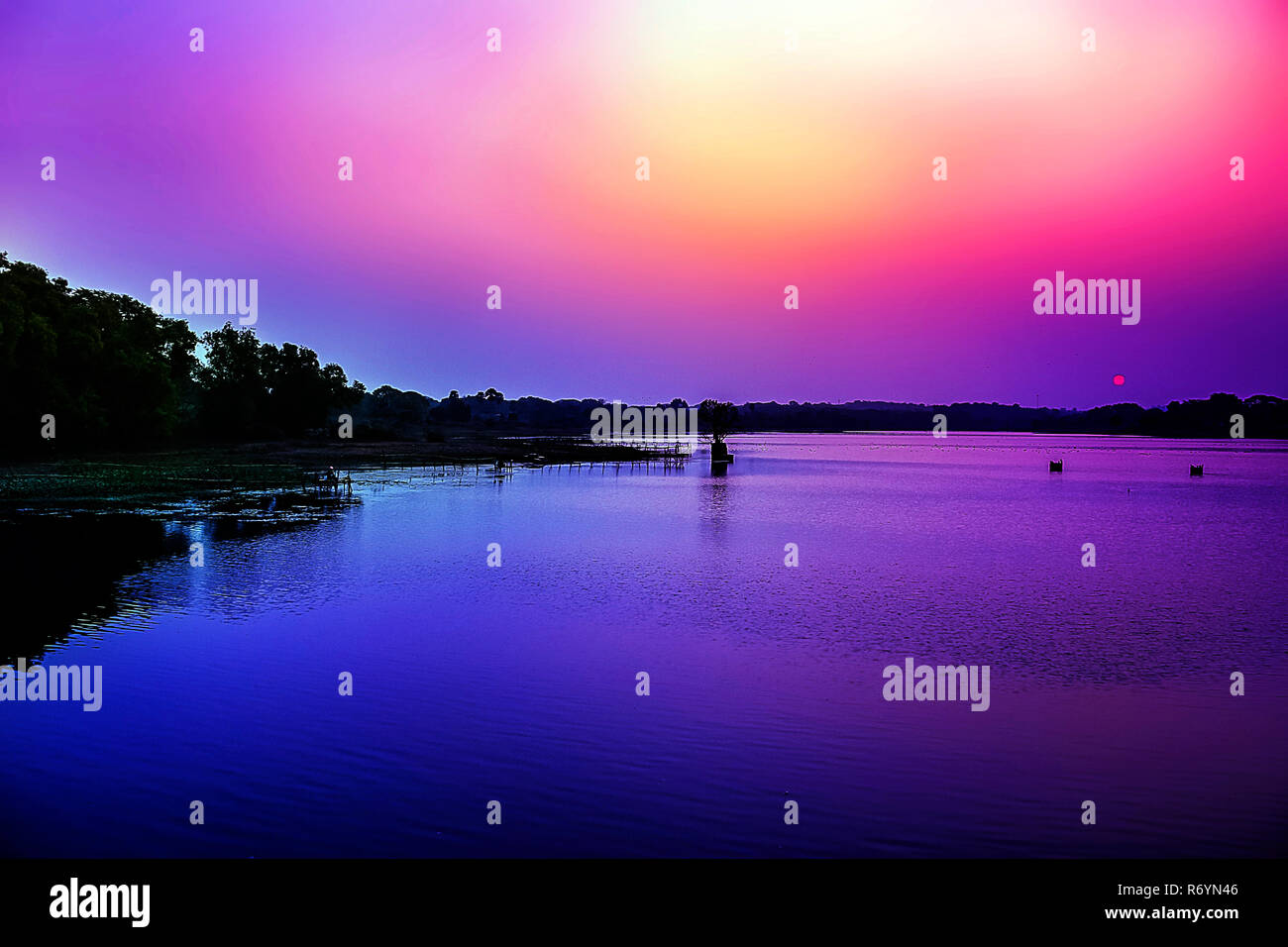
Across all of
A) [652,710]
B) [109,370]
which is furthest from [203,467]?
[652,710]

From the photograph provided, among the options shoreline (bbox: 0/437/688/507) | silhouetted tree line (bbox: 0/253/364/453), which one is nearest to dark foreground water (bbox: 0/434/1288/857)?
shoreline (bbox: 0/437/688/507)

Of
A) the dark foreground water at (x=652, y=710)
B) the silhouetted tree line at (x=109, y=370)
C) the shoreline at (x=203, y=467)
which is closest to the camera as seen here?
the dark foreground water at (x=652, y=710)

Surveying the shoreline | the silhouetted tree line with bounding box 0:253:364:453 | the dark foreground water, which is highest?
the silhouetted tree line with bounding box 0:253:364:453

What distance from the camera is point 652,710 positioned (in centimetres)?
1820

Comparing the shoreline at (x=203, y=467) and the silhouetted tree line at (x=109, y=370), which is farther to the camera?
the silhouetted tree line at (x=109, y=370)

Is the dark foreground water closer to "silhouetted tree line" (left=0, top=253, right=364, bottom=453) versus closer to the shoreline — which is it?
the shoreline

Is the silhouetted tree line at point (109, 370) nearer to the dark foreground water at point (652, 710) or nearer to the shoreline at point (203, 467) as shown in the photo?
the shoreline at point (203, 467)

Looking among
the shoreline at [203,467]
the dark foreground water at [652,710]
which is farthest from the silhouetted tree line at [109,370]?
the dark foreground water at [652,710]

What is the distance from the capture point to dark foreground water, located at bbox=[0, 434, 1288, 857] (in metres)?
12.2

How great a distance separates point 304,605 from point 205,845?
57.4 feet

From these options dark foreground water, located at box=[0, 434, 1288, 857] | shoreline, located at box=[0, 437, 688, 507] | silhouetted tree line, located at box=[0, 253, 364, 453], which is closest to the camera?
dark foreground water, located at box=[0, 434, 1288, 857]

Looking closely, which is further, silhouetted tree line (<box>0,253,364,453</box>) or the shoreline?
silhouetted tree line (<box>0,253,364,453</box>)

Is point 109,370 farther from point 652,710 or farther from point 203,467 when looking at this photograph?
point 652,710

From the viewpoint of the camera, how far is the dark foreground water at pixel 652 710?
1224 centimetres
